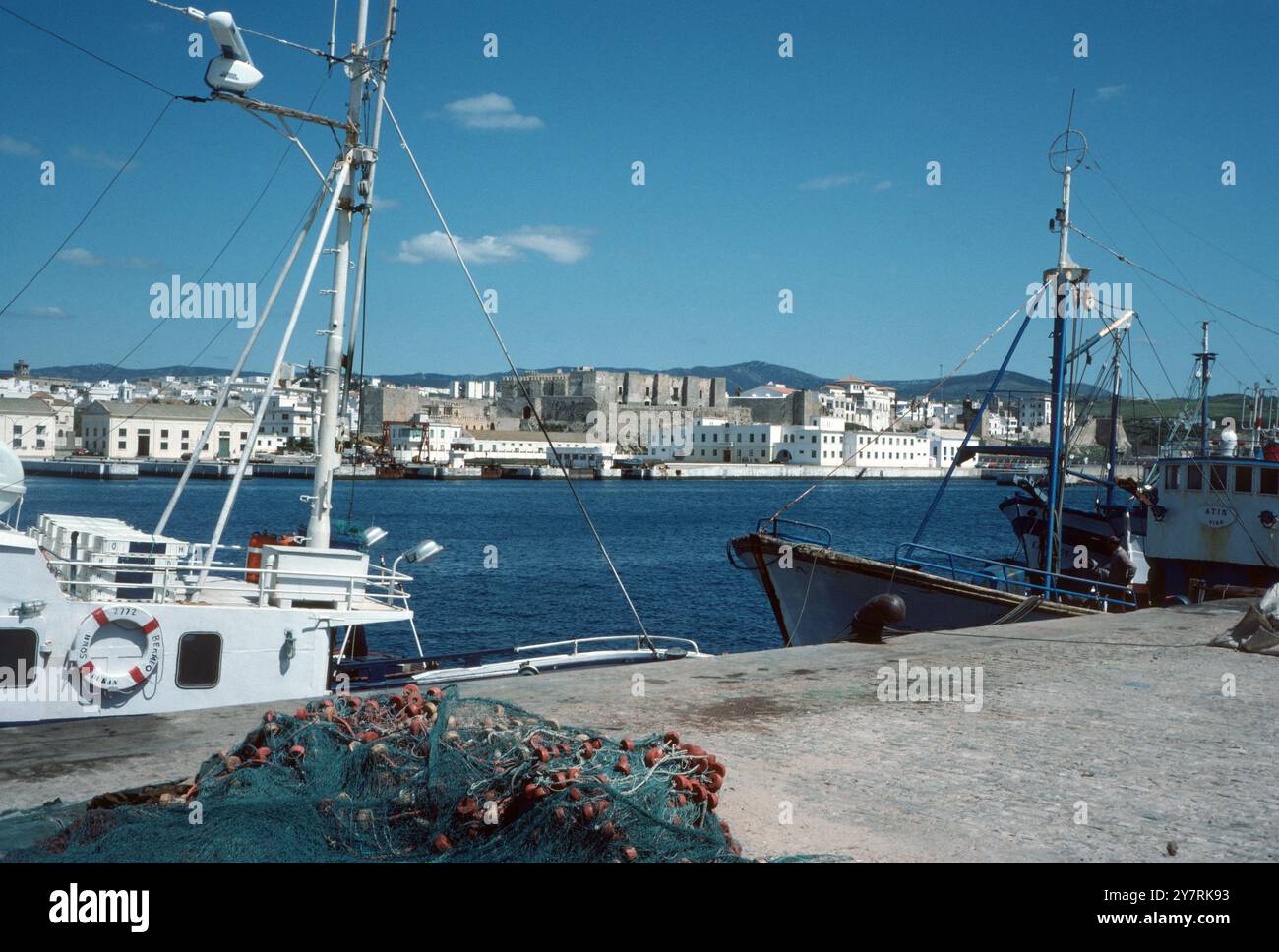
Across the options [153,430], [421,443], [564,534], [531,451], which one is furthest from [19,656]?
[531,451]

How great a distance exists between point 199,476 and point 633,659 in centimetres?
10062

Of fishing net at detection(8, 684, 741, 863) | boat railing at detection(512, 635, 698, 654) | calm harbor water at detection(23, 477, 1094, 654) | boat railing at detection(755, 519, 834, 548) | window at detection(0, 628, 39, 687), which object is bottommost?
calm harbor water at detection(23, 477, 1094, 654)

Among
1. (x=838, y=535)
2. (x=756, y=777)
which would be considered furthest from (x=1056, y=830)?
(x=838, y=535)

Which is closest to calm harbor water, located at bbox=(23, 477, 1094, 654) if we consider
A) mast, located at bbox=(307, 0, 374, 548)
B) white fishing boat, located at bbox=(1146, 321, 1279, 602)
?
white fishing boat, located at bbox=(1146, 321, 1279, 602)

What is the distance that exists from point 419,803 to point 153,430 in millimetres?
118227

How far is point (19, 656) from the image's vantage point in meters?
9.61

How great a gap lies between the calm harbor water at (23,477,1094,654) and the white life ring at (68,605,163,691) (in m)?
12.6

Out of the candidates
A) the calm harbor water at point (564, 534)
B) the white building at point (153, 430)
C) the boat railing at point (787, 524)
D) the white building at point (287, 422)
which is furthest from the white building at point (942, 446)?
the boat railing at point (787, 524)

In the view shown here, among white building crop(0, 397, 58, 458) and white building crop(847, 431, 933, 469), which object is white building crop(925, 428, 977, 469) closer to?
white building crop(847, 431, 933, 469)

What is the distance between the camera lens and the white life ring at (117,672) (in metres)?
9.85

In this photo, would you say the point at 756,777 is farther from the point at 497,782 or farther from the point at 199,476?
the point at 199,476

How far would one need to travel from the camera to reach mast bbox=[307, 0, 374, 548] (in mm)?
12406

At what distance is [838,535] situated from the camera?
55.1m

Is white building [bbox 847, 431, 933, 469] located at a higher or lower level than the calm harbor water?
higher
